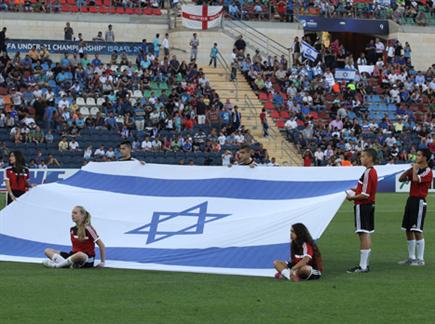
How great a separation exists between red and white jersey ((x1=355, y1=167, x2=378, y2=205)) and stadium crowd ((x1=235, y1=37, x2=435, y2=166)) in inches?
956

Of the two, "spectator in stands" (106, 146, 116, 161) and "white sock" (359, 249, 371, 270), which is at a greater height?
"white sock" (359, 249, 371, 270)

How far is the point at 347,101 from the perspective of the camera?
148ft

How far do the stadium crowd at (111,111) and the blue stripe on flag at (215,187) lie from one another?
59.9 feet

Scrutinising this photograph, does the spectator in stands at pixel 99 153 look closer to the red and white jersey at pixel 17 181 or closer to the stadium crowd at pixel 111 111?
the stadium crowd at pixel 111 111

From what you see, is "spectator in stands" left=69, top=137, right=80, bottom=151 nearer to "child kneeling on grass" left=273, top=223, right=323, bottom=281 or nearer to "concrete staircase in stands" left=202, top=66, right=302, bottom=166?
"concrete staircase in stands" left=202, top=66, right=302, bottom=166

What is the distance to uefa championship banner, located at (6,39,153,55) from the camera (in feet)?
136

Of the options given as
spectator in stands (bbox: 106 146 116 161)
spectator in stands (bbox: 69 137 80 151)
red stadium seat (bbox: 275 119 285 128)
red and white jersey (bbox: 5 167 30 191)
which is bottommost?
spectator in stands (bbox: 106 146 116 161)

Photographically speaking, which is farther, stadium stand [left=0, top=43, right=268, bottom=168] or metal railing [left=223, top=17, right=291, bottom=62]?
metal railing [left=223, top=17, right=291, bottom=62]

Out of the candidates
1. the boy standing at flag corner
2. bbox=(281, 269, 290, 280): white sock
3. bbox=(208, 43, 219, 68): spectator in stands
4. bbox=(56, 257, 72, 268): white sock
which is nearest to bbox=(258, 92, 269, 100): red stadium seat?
bbox=(208, 43, 219, 68): spectator in stands

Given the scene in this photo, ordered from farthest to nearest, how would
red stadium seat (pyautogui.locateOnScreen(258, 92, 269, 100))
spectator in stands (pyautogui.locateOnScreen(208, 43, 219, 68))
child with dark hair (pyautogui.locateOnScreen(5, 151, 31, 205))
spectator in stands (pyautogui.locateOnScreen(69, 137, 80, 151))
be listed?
spectator in stands (pyautogui.locateOnScreen(208, 43, 219, 68)) < red stadium seat (pyautogui.locateOnScreen(258, 92, 269, 100)) < spectator in stands (pyautogui.locateOnScreen(69, 137, 80, 151)) < child with dark hair (pyautogui.locateOnScreen(5, 151, 31, 205))

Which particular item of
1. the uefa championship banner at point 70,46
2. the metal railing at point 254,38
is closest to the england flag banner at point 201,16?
the metal railing at point 254,38

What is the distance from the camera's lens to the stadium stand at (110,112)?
3528 cm

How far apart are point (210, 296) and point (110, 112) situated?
27.3 meters

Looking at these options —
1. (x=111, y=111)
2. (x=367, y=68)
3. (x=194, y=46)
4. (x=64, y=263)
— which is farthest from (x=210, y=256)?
(x=367, y=68)
